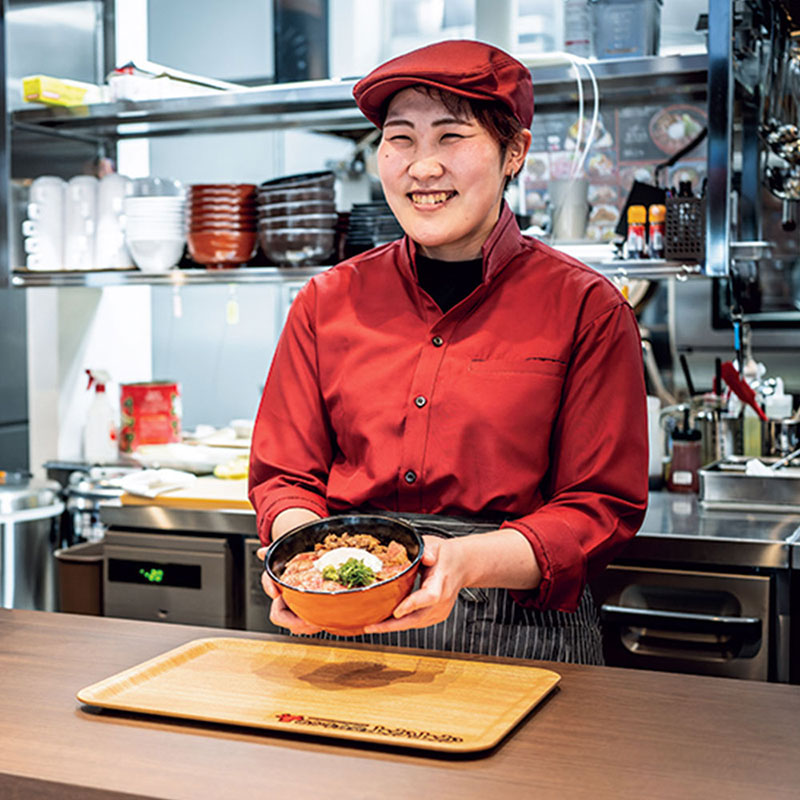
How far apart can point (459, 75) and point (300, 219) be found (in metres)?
1.30

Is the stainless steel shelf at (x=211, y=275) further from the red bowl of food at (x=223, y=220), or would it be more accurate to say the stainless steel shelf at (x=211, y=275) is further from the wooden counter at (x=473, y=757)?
the wooden counter at (x=473, y=757)

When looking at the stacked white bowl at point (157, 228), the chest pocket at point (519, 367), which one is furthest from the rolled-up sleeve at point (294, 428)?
the stacked white bowl at point (157, 228)

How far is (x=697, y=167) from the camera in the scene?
3311 mm

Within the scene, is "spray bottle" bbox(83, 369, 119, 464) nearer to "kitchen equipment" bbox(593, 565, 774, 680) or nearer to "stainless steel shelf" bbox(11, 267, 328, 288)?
"stainless steel shelf" bbox(11, 267, 328, 288)

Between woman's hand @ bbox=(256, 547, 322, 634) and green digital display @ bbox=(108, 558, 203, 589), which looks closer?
woman's hand @ bbox=(256, 547, 322, 634)

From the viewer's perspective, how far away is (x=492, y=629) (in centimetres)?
169

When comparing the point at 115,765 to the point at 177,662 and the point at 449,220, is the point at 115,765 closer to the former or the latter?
the point at 177,662

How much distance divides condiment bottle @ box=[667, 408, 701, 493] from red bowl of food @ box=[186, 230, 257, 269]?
1.20 meters

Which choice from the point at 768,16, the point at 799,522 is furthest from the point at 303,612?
the point at 768,16

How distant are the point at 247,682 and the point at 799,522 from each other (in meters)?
1.56

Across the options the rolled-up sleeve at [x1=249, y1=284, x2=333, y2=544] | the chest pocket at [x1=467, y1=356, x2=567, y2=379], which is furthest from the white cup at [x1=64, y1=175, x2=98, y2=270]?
the chest pocket at [x1=467, y1=356, x2=567, y2=379]

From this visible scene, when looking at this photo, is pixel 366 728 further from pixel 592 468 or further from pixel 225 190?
pixel 225 190

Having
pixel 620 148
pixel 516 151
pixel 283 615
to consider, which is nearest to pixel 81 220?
pixel 620 148

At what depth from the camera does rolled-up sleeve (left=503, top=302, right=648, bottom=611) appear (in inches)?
60.3
